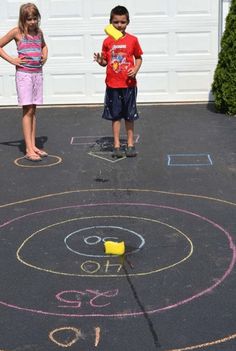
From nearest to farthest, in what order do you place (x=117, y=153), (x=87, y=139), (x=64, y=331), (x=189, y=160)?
1. (x=64, y=331)
2. (x=189, y=160)
3. (x=117, y=153)
4. (x=87, y=139)

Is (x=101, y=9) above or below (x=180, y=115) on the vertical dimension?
above

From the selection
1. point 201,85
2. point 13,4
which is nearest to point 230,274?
point 201,85

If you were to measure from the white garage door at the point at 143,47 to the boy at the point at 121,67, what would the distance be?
3.07 meters

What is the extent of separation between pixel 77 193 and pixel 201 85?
4.91 meters

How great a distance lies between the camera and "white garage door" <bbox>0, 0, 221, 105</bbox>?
32.6ft

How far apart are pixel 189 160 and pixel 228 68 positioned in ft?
8.95

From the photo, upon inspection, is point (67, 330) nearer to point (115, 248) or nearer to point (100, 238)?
point (115, 248)

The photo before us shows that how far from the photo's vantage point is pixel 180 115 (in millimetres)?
9484

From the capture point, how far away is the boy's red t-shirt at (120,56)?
687cm

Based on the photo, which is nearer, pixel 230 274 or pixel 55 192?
pixel 230 274

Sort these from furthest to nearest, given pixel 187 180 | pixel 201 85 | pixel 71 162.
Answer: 1. pixel 201 85
2. pixel 71 162
3. pixel 187 180

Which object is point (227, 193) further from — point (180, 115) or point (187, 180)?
point (180, 115)

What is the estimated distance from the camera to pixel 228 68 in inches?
362

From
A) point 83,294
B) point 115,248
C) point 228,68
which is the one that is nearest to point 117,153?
point 115,248
